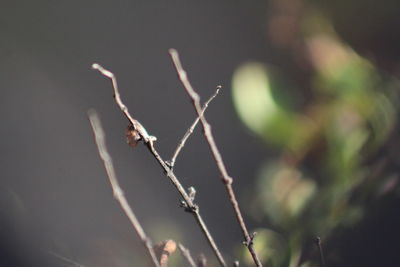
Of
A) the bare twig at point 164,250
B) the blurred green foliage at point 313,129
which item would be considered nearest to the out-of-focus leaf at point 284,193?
the blurred green foliage at point 313,129

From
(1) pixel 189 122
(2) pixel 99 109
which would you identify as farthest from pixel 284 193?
(2) pixel 99 109

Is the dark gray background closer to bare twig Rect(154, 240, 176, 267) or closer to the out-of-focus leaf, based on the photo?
the out-of-focus leaf

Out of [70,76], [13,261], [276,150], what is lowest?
[13,261]

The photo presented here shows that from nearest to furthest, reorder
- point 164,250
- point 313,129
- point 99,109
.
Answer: point 164,250, point 313,129, point 99,109

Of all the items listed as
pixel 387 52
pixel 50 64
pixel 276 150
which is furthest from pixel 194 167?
pixel 387 52

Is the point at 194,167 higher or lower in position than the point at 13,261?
higher

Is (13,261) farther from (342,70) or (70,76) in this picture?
(342,70)

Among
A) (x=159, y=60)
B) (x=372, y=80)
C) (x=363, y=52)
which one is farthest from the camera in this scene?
(x=159, y=60)

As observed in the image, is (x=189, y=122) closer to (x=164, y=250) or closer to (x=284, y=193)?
(x=284, y=193)

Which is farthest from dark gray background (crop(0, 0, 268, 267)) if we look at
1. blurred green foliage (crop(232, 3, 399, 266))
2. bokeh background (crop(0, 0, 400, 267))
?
blurred green foliage (crop(232, 3, 399, 266))
